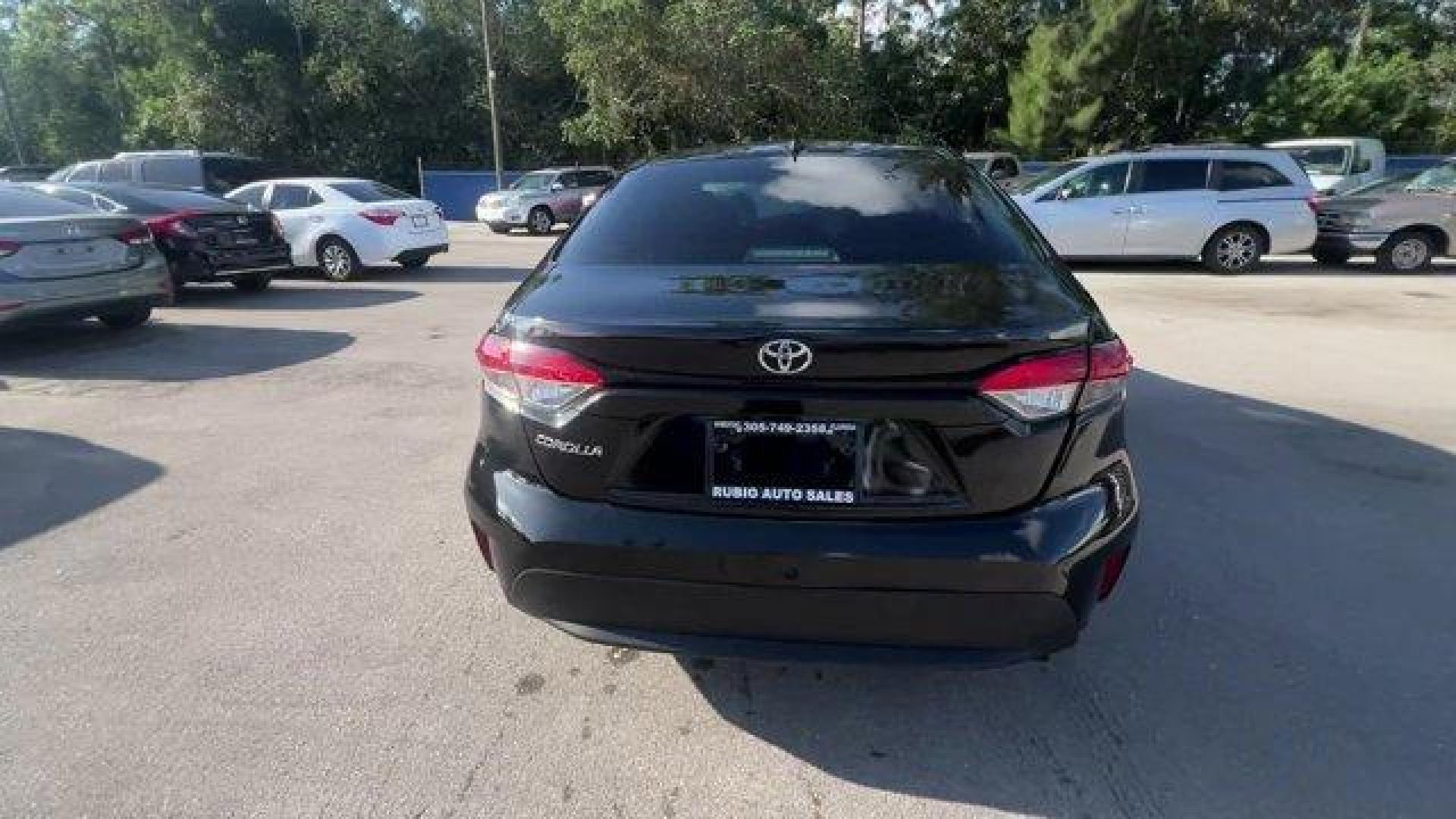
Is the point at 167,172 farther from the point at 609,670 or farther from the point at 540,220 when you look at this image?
the point at 609,670

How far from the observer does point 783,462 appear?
229cm

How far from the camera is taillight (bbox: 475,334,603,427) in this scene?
2.36 metres

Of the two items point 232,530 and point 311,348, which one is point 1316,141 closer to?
point 311,348

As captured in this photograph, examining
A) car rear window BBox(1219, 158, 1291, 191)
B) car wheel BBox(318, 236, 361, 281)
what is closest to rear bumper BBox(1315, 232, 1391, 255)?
car rear window BBox(1219, 158, 1291, 191)

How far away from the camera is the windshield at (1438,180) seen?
12.7m

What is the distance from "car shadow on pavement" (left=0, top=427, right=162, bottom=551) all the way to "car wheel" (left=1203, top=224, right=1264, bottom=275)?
13.5 m

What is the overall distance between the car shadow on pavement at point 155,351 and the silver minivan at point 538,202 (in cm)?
1280

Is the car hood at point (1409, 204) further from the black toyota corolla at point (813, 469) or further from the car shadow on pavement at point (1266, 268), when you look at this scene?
the black toyota corolla at point (813, 469)

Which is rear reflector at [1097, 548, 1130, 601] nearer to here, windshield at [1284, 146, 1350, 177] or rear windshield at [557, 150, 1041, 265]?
rear windshield at [557, 150, 1041, 265]

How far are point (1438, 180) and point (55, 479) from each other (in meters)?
16.6

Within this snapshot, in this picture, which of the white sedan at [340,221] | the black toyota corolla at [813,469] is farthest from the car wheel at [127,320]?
the black toyota corolla at [813,469]

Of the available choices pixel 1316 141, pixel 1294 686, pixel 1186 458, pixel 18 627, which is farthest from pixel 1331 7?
pixel 18 627

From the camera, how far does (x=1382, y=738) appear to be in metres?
2.62

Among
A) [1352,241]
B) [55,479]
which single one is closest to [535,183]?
[1352,241]
